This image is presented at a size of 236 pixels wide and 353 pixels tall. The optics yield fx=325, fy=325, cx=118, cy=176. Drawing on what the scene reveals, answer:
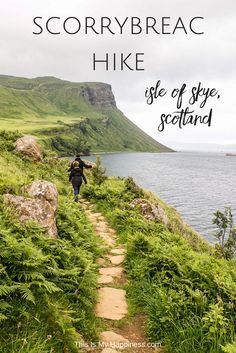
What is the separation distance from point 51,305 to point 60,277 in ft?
5.02

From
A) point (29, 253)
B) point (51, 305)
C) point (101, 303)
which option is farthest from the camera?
point (101, 303)

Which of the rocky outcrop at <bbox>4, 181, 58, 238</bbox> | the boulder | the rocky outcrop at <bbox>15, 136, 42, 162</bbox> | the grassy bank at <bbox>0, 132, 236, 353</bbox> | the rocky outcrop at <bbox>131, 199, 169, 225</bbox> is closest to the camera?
the grassy bank at <bbox>0, 132, 236, 353</bbox>

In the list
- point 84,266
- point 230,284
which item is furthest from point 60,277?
point 230,284

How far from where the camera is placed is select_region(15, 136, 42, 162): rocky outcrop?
26812 millimetres

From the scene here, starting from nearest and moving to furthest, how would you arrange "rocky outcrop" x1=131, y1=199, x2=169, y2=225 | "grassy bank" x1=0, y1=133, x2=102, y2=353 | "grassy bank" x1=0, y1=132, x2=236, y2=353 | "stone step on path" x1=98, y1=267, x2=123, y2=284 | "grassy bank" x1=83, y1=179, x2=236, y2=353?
"grassy bank" x1=0, y1=133, x2=102, y2=353, "grassy bank" x1=0, y1=132, x2=236, y2=353, "grassy bank" x1=83, y1=179, x2=236, y2=353, "stone step on path" x1=98, y1=267, x2=123, y2=284, "rocky outcrop" x1=131, y1=199, x2=169, y2=225

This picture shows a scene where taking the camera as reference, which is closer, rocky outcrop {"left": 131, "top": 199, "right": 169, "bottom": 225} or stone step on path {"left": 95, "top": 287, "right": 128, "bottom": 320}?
stone step on path {"left": 95, "top": 287, "right": 128, "bottom": 320}

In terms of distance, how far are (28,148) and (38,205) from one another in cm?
1924

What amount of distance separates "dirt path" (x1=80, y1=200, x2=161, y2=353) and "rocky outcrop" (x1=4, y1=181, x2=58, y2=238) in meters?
2.12

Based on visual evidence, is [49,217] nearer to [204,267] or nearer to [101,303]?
[101,303]

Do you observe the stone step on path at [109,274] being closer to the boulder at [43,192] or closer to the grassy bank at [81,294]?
the grassy bank at [81,294]

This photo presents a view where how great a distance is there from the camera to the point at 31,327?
208 inches

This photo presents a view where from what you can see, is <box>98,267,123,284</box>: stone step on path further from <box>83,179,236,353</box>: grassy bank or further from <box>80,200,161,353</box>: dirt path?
<box>83,179,236,353</box>: grassy bank

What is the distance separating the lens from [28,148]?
27359 millimetres

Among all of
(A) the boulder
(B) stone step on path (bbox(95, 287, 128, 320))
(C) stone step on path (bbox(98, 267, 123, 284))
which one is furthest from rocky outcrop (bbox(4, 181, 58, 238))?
(B) stone step on path (bbox(95, 287, 128, 320))
